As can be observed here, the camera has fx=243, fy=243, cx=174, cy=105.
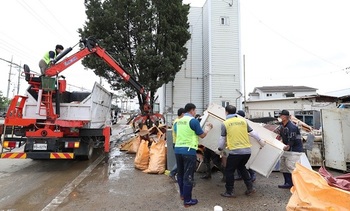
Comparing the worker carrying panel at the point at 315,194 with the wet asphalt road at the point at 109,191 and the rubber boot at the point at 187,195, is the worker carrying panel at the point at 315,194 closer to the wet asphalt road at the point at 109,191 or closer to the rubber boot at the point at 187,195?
the wet asphalt road at the point at 109,191

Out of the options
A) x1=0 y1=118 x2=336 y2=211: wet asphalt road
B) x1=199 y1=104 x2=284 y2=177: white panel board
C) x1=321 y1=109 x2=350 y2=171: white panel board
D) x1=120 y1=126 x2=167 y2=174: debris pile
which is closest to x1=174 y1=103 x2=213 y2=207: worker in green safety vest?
x1=0 y1=118 x2=336 y2=211: wet asphalt road

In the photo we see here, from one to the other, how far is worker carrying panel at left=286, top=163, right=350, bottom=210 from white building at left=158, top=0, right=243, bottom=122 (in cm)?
1339

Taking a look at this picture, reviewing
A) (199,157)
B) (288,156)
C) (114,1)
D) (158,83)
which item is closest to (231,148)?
(288,156)

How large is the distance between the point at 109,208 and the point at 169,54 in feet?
37.3

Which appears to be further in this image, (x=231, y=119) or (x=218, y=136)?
(x=218, y=136)

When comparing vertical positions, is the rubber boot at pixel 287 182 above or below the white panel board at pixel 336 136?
below

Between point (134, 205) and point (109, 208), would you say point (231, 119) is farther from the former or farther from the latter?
point (109, 208)

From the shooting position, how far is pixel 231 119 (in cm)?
440

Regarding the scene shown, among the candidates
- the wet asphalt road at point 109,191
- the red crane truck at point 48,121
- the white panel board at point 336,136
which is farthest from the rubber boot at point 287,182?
the red crane truck at point 48,121

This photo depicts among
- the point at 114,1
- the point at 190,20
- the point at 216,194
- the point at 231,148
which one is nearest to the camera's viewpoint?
the point at 231,148

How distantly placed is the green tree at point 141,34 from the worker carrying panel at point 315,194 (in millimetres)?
11310

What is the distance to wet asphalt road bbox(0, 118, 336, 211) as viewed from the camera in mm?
4070

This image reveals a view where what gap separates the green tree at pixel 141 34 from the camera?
1390 cm

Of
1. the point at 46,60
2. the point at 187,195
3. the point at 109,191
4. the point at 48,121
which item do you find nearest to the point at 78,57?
the point at 46,60
